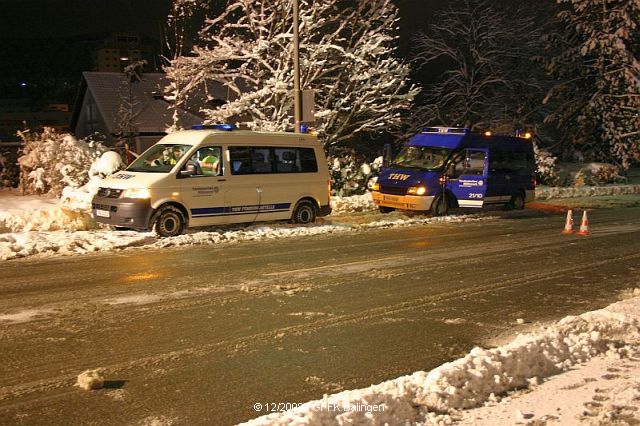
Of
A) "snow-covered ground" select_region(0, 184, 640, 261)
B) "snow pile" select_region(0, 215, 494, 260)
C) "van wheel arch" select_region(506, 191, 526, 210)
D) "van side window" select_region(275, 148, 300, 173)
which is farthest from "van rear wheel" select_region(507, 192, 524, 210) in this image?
"van side window" select_region(275, 148, 300, 173)

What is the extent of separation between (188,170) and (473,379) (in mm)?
9197

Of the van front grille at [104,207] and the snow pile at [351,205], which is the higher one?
the van front grille at [104,207]

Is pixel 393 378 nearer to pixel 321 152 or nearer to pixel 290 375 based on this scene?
pixel 290 375

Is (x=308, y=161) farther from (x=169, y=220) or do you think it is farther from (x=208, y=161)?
(x=169, y=220)

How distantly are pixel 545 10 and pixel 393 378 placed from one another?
1446 inches

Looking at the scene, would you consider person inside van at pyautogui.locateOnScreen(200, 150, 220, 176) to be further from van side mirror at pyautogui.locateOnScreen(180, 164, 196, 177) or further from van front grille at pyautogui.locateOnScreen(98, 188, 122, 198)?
van front grille at pyautogui.locateOnScreen(98, 188, 122, 198)

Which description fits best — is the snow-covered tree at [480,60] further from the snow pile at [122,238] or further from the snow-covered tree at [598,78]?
the snow pile at [122,238]

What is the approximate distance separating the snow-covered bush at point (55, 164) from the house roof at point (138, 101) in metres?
11.5

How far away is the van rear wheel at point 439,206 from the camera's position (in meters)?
17.7

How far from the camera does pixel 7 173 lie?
21.5m

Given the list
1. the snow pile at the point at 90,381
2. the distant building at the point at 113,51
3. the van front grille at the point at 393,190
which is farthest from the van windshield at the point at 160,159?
the distant building at the point at 113,51

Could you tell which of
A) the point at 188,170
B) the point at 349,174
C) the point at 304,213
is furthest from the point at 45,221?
the point at 349,174

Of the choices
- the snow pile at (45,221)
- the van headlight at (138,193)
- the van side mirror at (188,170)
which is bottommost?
the snow pile at (45,221)

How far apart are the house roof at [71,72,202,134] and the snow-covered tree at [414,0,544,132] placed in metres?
13.4
